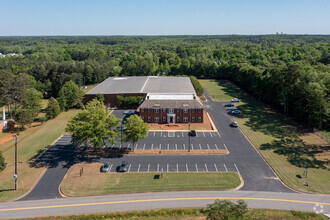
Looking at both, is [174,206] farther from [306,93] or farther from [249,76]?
[249,76]

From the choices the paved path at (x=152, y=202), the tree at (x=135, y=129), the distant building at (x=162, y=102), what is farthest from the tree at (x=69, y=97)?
the paved path at (x=152, y=202)

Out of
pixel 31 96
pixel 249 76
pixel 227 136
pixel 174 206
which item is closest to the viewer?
pixel 174 206

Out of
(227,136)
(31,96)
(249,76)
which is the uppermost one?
(249,76)

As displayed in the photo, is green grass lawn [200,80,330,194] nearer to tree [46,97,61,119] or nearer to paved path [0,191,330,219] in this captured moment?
paved path [0,191,330,219]

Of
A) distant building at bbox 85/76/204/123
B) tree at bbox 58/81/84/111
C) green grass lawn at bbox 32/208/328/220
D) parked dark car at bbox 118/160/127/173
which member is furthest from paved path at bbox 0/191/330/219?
tree at bbox 58/81/84/111

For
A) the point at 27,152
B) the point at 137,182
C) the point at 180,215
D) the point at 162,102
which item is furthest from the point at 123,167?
the point at 162,102

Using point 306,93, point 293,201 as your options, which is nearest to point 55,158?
point 293,201
